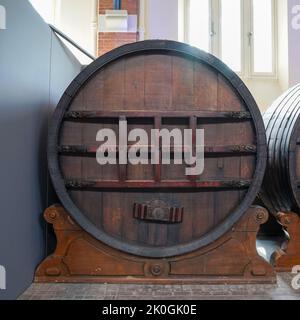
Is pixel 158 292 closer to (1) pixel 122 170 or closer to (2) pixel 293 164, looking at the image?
(1) pixel 122 170

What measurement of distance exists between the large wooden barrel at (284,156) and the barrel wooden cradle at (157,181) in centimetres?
21

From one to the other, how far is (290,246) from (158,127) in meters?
0.92

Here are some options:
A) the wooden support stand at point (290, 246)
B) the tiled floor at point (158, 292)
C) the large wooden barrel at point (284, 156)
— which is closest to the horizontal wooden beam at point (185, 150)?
the large wooden barrel at point (284, 156)

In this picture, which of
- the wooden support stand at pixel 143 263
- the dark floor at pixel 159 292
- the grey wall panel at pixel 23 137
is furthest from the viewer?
the wooden support stand at pixel 143 263

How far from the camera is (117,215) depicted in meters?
1.55

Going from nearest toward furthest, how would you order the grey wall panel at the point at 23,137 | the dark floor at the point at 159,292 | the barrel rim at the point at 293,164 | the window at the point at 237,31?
the grey wall panel at the point at 23,137, the dark floor at the point at 159,292, the barrel rim at the point at 293,164, the window at the point at 237,31

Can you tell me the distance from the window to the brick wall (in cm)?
89

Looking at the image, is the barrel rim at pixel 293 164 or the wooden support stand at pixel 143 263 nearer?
the wooden support stand at pixel 143 263

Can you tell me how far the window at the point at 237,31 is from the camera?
4.26 metres

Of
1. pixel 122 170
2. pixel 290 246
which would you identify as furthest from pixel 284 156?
pixel 122 170

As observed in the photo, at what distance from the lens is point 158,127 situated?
5.00 feet

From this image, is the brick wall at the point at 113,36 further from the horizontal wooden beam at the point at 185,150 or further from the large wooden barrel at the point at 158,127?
the horizontal wooden beam at the point at 185,150

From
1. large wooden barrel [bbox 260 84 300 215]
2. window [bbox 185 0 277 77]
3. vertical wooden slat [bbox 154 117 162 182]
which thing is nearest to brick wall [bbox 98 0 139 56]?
window [bbox 185 0 277 77]

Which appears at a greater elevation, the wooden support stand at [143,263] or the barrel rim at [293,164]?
the barrel rim at [293,164]
